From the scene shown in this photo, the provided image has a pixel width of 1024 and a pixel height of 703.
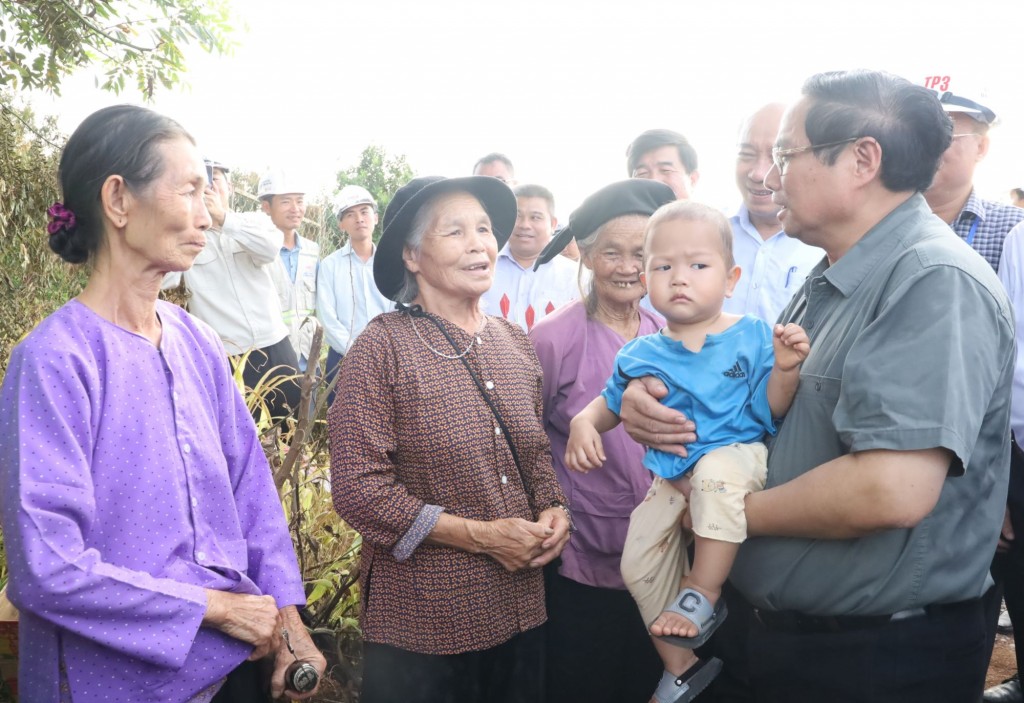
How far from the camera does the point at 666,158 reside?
14.0 feet

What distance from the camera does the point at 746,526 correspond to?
2119 mm

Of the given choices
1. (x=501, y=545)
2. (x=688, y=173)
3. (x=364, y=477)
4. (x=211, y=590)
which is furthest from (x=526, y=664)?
(x=688, y=173)

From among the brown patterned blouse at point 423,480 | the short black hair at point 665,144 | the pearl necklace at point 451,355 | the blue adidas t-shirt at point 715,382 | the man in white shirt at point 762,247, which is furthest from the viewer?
the short black hair at point 665,144

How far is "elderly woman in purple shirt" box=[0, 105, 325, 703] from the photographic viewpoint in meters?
1.73

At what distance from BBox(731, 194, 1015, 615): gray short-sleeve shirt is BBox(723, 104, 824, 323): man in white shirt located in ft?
4.67

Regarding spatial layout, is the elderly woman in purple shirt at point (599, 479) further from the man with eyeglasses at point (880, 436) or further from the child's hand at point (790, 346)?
the child's hand at point (790, 346)

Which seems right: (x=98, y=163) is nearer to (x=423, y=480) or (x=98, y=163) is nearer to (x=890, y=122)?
(x=423, y=480)

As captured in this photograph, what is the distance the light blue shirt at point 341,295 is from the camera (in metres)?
7.28

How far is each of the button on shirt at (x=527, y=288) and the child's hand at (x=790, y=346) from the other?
10.7ft

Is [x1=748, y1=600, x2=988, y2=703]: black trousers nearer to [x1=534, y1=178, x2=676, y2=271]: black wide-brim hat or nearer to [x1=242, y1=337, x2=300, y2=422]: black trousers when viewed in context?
[x1=534, y1=178, x2=676, y2=271]: black wide-brim hat

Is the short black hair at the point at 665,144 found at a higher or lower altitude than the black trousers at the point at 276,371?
higher

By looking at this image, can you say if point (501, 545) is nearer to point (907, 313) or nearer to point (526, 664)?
point (526, 664)

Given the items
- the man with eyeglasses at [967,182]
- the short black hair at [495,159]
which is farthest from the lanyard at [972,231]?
the short black hair at [495,159]

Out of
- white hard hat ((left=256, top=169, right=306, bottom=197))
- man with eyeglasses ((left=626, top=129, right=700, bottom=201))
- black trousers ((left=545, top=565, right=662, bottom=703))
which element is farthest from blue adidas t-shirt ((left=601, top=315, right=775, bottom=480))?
white hard hat ((left=256, top=169, right=306, bottom=197))
